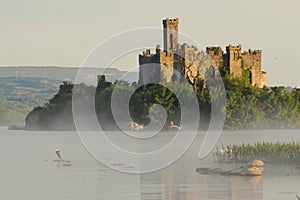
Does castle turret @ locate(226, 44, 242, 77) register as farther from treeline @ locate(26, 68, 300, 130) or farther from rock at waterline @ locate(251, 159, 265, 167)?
rock at waterline @ locate(251, 159, 265, 167)

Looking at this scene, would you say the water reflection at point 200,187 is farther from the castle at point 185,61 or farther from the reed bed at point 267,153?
the castle at point 185,61

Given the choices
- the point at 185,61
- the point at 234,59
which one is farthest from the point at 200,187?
the point at 234,59

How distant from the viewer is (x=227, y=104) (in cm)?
8812

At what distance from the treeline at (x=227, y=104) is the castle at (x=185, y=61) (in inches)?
35.5

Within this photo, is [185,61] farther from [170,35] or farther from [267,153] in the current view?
[267,153]

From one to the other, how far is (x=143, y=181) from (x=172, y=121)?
53.8m

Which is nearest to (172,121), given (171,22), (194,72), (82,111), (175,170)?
(194,72)

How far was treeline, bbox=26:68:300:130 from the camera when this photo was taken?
89188 millimetres

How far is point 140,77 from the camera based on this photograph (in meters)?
93.2

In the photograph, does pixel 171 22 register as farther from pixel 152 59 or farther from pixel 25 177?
pixel 25 177

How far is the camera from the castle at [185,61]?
3602 inches

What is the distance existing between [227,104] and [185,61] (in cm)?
643

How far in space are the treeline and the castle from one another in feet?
2.96

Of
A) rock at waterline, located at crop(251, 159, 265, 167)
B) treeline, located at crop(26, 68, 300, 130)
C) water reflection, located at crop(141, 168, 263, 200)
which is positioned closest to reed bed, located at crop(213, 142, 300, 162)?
rock at waterline, located at crop(251, 159, 265, 167)
